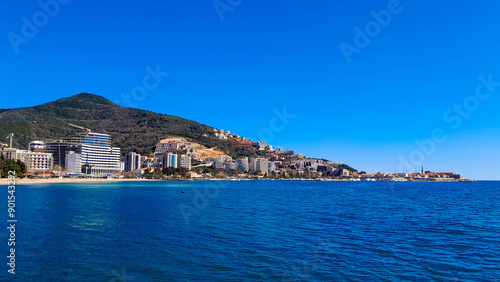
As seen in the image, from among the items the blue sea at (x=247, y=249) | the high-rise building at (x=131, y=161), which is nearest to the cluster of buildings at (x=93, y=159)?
the high-rise building at (x=131, y=161)

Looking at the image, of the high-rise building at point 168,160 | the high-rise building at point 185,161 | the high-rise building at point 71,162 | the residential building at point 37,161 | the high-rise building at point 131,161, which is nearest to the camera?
the residential building at point 37,161

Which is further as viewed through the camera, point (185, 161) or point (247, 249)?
point (185, 161)

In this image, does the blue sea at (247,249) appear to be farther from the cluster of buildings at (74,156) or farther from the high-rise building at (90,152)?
the high-rise building at (90,152)

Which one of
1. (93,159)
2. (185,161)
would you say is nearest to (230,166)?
(185,161)

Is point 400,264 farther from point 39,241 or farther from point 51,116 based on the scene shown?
point 51,116

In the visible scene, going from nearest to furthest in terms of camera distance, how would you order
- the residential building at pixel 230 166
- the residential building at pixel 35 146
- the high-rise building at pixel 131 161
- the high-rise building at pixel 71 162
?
the residential building at pixel 35 146, the high-rise building at pixel 71 162, the high-rise building at pixel 131 161, the residential building at pixel 230 166

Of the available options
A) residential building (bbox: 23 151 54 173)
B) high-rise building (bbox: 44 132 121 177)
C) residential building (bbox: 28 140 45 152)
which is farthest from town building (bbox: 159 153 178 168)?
residential building (bbox: 28 140 45 152)

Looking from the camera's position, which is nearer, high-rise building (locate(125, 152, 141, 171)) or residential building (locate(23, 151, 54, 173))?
residential building (locate(23, 151, 54, 173))

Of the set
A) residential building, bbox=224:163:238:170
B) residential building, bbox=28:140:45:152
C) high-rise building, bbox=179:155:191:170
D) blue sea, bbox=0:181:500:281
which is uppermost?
residential building, bbox=28:140:45:152

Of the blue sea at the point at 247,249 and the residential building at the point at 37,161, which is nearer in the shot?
the blue sea at the point at 247,249

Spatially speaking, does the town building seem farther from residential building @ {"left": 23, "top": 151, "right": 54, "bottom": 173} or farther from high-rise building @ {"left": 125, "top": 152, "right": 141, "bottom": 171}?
residential building @ {"left": 23, "top": 151, "right": 54, "bottom": 173}

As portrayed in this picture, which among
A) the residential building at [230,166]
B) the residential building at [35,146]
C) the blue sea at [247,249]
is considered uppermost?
the residential building at [35,146]

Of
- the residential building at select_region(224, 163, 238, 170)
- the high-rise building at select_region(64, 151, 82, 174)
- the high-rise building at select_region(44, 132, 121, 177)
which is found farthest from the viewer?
the residential building at select_region(224, 163, 238, 170)

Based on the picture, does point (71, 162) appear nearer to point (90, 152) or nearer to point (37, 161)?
point (90, 152)
